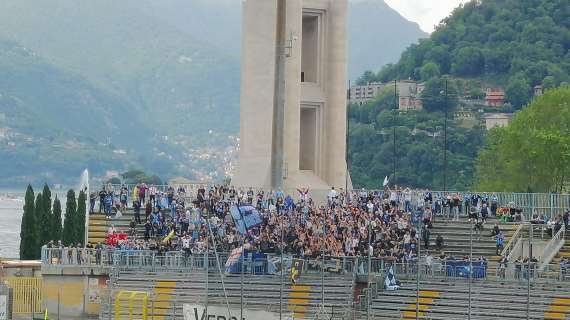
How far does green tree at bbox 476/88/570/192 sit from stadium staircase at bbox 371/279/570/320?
5267cm

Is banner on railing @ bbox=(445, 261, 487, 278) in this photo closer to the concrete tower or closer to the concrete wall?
the concrete wall

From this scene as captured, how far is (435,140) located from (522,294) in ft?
426

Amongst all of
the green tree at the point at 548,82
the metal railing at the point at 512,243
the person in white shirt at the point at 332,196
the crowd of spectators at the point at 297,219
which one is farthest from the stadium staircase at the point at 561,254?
the green tree at the point at 548,82

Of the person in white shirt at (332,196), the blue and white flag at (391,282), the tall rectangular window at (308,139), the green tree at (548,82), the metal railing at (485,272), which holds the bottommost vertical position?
the blue and white flag at (391,282)

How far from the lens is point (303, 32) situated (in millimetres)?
81688

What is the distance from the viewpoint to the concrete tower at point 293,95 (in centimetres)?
7644

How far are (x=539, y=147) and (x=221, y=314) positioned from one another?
6730 centimetres

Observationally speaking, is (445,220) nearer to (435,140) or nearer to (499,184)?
(499,184)

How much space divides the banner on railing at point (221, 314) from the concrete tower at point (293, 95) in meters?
25.9

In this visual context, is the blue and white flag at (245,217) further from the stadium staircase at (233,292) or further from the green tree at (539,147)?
the green tree at (539,147)

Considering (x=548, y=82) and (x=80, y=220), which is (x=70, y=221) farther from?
(x=548, y=82)

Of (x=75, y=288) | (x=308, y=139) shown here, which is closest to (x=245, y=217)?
(x=75, y=288)

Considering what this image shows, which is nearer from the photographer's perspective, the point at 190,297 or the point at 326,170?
the point at 190,297

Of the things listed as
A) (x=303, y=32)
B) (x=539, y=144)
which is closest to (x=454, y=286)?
(x=303, y=32)
